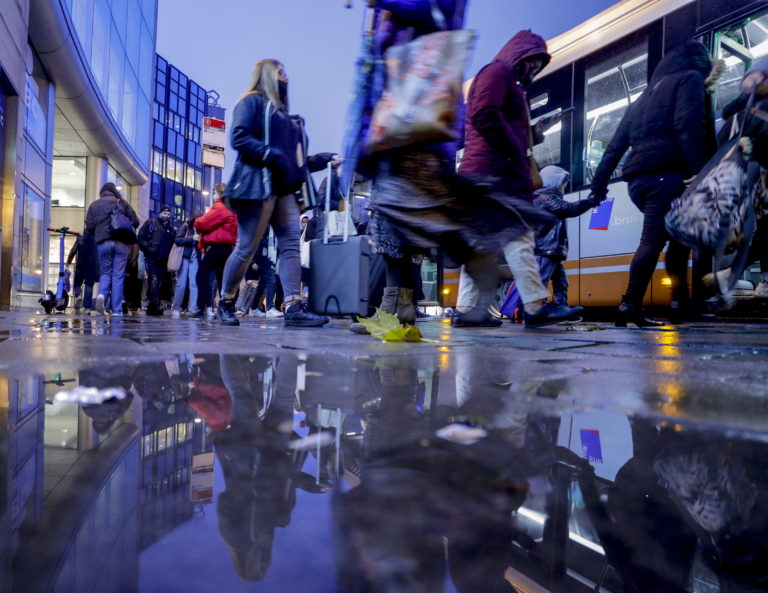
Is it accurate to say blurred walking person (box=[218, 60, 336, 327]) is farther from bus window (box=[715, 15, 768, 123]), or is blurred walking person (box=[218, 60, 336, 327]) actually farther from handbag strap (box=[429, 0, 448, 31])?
bus window (box=[715, 15, 768, 123])


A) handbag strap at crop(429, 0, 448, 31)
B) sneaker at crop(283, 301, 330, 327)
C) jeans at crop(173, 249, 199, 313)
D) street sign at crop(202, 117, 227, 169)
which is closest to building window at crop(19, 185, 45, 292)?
jeans at crop(173, 249, 199, 313)

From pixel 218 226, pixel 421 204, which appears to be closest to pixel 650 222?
pixel 421 204

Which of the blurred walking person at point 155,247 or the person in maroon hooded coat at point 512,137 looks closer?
the person in maroon hooded coat at point 512,137

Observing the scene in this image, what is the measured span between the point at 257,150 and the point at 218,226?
2.83 metres

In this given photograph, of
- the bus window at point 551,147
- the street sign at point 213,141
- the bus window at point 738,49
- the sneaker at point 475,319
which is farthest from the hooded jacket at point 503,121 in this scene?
the street sign at point 213,141

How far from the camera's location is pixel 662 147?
3.88 m

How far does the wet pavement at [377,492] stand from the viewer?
0.89 feet

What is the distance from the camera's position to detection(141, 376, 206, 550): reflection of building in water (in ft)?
1.08

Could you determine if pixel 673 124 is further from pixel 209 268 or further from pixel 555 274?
pixel 209 268

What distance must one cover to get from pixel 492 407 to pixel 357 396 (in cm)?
21

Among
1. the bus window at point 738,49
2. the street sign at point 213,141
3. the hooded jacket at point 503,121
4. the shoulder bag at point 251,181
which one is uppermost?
the street sign at point 213,141

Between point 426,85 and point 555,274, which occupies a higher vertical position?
point 426,85

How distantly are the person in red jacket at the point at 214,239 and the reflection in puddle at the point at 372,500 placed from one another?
5.47 m

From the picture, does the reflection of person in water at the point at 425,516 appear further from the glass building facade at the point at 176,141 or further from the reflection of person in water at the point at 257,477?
the glass building facade at the point at 176,141
